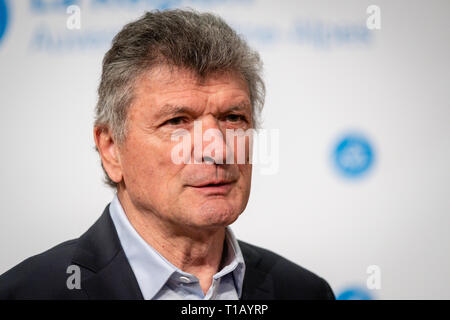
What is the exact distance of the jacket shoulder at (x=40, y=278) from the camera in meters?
1.65

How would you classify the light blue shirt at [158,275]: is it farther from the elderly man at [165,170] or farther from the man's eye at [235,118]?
the man's eye at [235,118]

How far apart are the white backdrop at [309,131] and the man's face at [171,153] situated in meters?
0.76

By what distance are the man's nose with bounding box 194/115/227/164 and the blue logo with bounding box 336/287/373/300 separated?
3.97ft

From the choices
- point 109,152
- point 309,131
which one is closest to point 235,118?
point 109,152

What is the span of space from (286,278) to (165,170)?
707mm

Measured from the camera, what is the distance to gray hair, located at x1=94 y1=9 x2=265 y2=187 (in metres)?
1.66

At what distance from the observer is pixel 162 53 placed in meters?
1.65

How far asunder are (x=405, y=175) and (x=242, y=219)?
81cm

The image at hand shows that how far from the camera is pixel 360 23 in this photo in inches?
99.5

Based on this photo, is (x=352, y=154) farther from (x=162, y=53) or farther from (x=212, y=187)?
(x=162, y=53)

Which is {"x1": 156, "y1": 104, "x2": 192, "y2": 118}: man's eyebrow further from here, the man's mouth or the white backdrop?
the white backdrop

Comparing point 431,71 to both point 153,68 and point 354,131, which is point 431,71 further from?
point 153,68

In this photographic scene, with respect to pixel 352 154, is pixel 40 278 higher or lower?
lower
